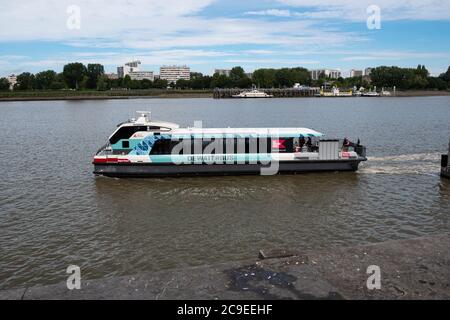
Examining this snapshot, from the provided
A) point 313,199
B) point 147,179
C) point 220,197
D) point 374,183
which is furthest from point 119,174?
point 374,183

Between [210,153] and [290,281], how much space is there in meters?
19.8

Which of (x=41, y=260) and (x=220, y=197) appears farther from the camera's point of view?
(x=220, y=197)

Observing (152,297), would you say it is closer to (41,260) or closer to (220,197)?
(41,260)

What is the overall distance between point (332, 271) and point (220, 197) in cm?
1442

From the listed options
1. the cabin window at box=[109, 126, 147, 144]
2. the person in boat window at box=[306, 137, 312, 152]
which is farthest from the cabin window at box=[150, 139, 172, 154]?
the person in boat window at box=[306, 137, 312, 152]

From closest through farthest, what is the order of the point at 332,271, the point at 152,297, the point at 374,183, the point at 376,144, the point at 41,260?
the point at 152,297
the point at 332,271
the point at 41,260
the point at 374,183
the point at 376,144

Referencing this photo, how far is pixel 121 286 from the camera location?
29.4 ft

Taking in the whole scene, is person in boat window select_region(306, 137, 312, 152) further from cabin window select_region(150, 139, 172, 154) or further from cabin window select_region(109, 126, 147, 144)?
cabin window select_region(109, 126, 147, 144)

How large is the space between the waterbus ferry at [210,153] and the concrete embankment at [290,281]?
18.0 m

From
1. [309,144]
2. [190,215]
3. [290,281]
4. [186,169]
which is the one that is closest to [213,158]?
[186,169]

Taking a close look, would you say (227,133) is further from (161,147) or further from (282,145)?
(161,147)

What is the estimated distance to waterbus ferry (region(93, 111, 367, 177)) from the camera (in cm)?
2808
